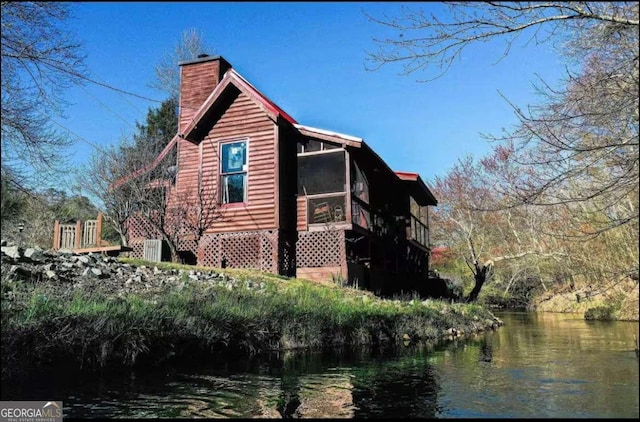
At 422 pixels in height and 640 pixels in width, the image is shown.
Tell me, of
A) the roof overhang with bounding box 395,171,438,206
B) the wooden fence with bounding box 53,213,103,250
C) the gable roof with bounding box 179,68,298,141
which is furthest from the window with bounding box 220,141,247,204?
the roof overhang with bounding box 395,171,438,206

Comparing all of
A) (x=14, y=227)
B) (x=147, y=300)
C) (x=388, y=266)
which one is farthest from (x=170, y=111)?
(x=147, y=300)

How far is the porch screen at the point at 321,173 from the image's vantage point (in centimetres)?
1673

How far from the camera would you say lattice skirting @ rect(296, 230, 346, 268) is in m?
15.8

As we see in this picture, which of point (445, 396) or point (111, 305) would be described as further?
point (111, 305)

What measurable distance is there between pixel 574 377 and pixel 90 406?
4.69m

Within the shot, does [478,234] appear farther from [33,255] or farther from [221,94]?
[33,255]

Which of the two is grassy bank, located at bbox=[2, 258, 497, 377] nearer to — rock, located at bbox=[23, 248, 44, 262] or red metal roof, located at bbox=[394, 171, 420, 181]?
rock, located at bbox=[23, 248, 44, 262]

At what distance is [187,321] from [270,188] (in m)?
9.34

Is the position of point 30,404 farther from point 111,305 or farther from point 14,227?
point 14,227

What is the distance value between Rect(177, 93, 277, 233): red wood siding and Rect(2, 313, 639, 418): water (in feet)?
29.1

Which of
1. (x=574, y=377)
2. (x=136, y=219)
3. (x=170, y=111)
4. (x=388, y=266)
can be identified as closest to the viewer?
(x=574, y=377)

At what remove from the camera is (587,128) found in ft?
18.9

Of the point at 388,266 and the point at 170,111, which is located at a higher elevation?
the point at 170,111

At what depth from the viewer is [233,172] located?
679 inches
